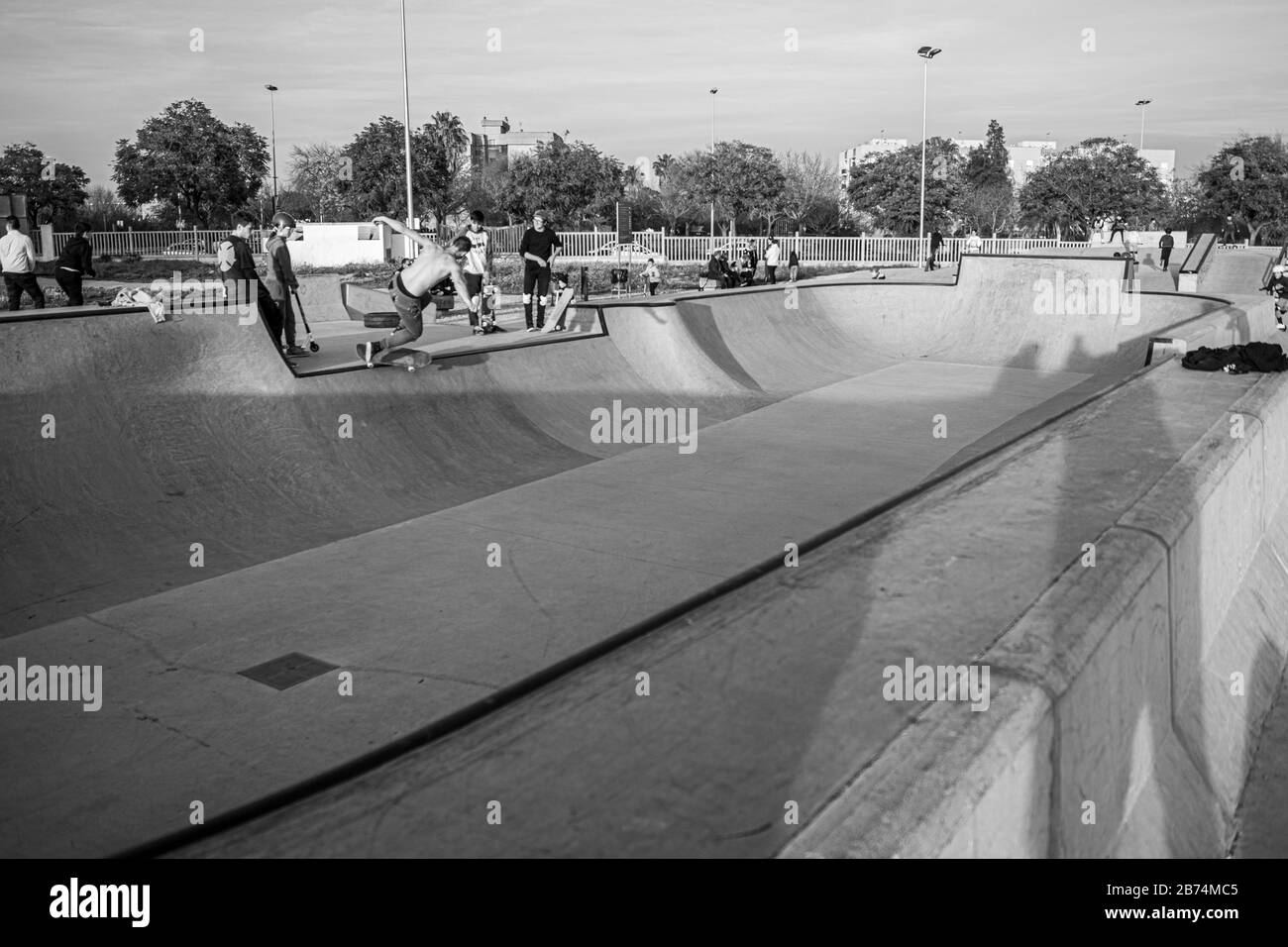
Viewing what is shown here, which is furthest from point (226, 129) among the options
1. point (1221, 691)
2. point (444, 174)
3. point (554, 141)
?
point (1221, 691)

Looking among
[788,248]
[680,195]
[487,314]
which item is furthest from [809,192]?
[487,314]

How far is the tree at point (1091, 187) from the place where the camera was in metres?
58.1

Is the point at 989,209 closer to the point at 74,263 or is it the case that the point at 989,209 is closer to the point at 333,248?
the point at 333,248

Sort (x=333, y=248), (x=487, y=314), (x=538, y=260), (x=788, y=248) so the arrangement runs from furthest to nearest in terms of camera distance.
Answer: (x=333, y=248) < (x=788, y=248) < (x=487, y=314) < (x=538, y=260)

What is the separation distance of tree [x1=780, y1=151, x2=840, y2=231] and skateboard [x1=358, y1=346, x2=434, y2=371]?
57.5 meters

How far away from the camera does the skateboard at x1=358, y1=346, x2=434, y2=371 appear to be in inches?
377

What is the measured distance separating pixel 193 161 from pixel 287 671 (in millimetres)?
56605

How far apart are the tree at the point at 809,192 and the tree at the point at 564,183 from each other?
561 inches

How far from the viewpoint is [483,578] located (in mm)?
5906

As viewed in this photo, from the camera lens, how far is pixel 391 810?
239 cm

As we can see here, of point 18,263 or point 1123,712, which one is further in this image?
point 18,263

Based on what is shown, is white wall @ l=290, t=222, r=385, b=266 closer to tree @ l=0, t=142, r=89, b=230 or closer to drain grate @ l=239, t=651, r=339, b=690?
tree @ l=0, t=142, r=89, b=230

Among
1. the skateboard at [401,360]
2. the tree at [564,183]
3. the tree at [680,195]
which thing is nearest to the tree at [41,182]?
the tree at [564,183]

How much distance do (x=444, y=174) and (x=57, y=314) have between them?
52535 mm
